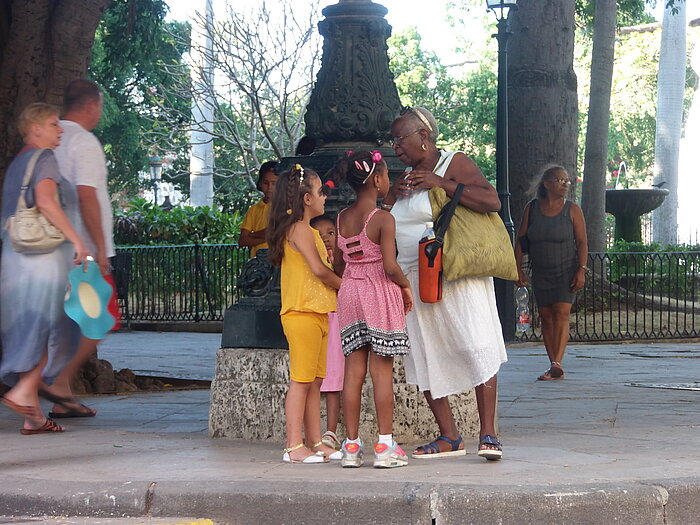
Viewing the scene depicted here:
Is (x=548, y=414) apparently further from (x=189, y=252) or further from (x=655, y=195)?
(x=655, y=195)

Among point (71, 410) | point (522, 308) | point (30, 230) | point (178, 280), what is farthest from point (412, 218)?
point (178, 280)

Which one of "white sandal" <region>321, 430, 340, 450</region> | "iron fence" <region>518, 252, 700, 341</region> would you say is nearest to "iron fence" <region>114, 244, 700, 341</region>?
"iron fence" <region>518, 252, 700, 341</region>

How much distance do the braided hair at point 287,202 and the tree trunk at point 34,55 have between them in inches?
154

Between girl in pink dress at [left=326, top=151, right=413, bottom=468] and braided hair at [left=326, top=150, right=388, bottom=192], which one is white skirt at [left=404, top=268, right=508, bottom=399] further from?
braided hair at [left=326, top=150, right=388, bottom=192]

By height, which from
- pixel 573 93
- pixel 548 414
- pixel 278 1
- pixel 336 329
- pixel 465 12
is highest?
pixel 465 12

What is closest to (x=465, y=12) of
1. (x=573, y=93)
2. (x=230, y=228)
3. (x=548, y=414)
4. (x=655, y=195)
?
(x=655, y=195)

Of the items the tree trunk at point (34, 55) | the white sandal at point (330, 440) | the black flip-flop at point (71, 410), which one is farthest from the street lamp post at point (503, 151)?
the white sandal at point (330, 440)

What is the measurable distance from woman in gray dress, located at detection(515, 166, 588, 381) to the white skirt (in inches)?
158

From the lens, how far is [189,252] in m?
19.5

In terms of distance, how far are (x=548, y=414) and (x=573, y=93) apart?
919 centimetres

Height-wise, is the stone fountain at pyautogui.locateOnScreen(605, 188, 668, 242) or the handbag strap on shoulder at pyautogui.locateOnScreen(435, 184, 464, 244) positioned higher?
the stone fountain at pyautogui.locateOnScreen(605, 188, 668, 242)

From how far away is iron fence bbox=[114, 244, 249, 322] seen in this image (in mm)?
18969

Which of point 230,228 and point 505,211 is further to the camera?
point 230,228

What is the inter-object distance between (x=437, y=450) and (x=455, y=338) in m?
0.61
